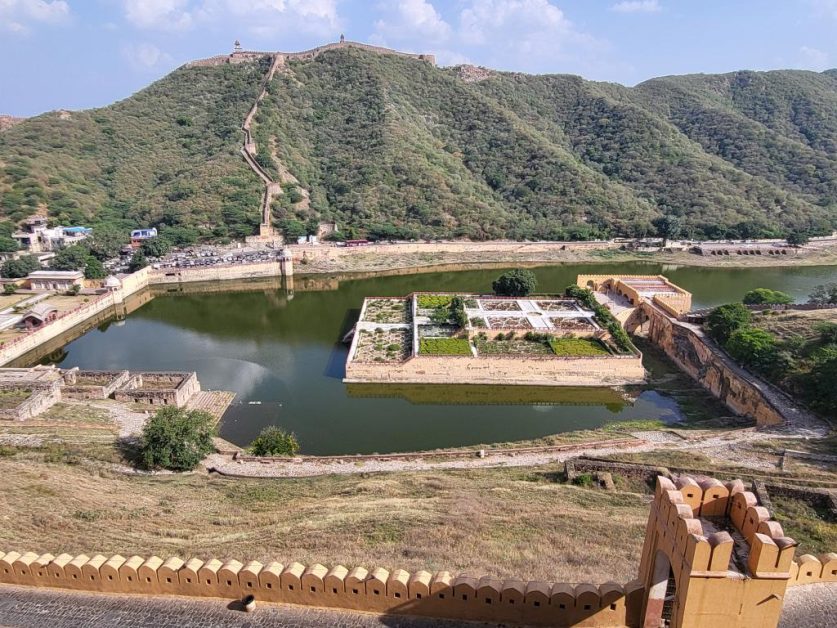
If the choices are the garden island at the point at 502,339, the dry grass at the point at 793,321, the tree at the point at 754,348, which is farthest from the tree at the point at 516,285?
the dry grass at the point at 793,321

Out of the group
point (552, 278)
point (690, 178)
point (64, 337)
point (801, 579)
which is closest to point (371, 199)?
point (552, 278)

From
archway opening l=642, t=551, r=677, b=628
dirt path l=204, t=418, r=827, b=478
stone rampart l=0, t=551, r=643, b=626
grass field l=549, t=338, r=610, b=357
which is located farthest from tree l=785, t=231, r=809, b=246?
stone rampart l=0, t=551, r=643, b=626

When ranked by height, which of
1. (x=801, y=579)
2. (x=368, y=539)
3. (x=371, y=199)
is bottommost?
(x=368, y=539)

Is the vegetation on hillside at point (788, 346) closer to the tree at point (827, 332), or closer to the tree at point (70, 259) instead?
the tree at point (827, 332)

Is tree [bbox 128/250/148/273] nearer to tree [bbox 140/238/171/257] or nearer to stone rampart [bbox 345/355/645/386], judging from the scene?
tree [bbox 140/238/171/257]

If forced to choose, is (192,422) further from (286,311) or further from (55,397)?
(286,311)

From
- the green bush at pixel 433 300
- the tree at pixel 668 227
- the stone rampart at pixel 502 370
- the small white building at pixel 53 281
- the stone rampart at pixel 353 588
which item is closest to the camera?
the stone rampart at pixel 353 588
